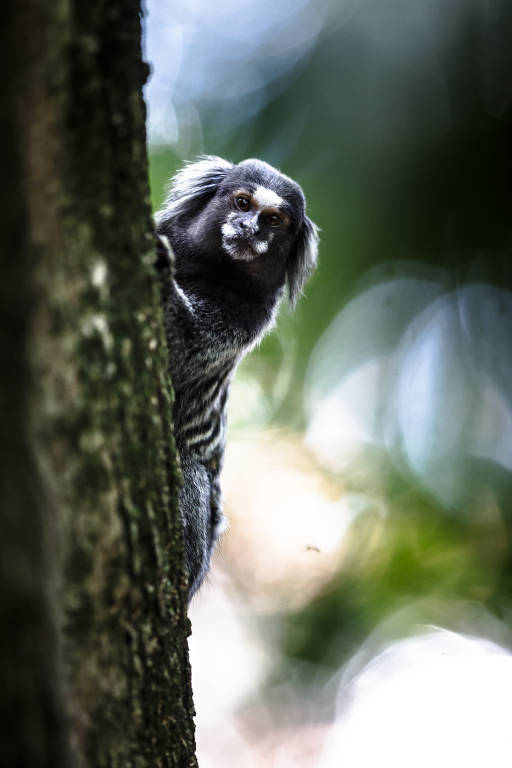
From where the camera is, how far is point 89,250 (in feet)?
4.38

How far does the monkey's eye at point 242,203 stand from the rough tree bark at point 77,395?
2451 mm

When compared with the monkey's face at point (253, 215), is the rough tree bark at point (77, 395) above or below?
below

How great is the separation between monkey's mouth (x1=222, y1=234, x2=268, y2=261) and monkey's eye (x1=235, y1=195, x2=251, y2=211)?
330 millimetres

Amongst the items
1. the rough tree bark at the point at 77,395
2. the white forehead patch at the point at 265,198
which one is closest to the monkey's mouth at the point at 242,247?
the white forehead patch at the point at 265,198

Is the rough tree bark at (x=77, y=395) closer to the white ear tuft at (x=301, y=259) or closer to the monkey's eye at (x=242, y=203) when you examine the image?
the monkey's eye at (x=242, y=203)

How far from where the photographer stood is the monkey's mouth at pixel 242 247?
3705 millimetres

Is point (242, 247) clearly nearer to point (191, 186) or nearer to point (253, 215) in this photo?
point (253, 215)

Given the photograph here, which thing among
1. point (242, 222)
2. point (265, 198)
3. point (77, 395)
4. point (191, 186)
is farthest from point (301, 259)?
point (77, 395)

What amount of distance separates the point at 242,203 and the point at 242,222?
0.82ft

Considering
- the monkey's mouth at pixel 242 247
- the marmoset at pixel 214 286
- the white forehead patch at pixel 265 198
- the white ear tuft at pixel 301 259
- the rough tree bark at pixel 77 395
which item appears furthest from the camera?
the white ear tuft at pixel 301 259

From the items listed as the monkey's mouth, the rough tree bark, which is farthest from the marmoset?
the rough tree bark

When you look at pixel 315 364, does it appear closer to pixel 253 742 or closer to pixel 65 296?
pixel 253 742

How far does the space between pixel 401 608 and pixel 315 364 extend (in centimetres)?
224

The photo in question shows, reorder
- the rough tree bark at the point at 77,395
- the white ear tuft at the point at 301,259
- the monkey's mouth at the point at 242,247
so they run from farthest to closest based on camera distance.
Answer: the white ear tuft at the point at 301,259 → the monkey's mouth at the point at 242,247 → the rough tree bark at the point at 77,395
